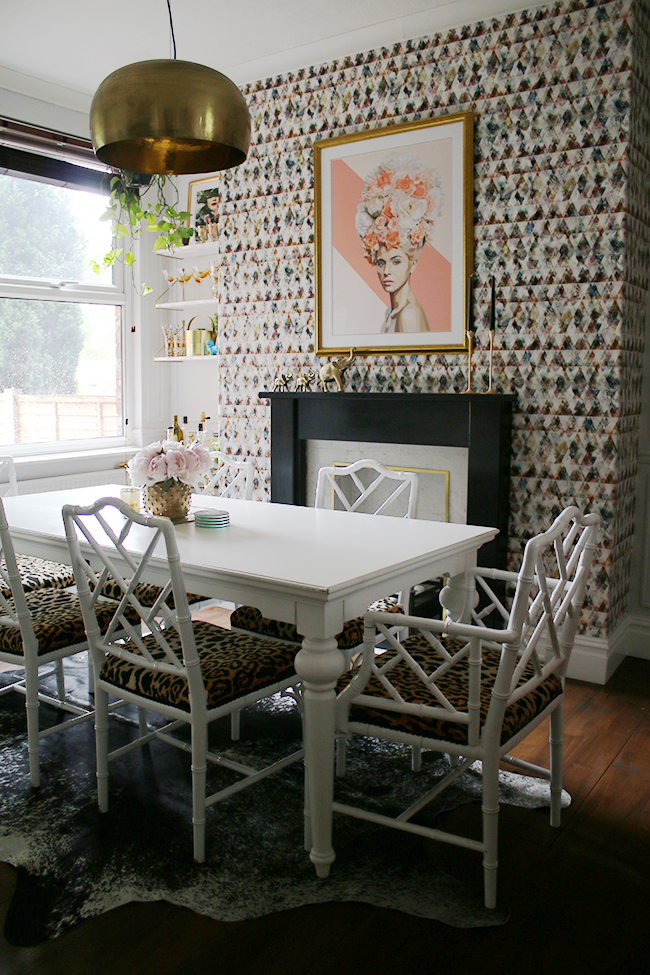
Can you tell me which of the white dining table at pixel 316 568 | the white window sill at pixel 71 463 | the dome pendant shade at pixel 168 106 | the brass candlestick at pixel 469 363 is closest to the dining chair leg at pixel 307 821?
the white dining table at pixel 316 568

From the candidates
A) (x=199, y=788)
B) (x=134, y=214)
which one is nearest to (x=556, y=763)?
(x=199, y=788)

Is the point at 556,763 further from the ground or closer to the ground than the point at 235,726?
further from the ground

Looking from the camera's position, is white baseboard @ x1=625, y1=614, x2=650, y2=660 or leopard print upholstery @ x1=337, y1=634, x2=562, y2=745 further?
white baseboard @ x1=625, y1=614, x2=650, y2=660

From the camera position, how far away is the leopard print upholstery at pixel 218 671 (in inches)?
80.8

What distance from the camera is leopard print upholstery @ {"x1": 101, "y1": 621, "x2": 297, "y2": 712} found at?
2.05m

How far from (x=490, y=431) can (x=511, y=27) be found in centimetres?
174

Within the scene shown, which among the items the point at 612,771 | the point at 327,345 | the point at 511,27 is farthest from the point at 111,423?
the point at 612,771

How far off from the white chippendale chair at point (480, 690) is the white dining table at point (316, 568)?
0.09m

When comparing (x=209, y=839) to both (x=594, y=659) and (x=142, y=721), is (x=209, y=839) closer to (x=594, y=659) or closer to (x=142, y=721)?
(x=142, y=721)

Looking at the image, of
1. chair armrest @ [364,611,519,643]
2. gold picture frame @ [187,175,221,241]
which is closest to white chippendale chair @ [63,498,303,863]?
chair armrest @ [364,611,519,643]

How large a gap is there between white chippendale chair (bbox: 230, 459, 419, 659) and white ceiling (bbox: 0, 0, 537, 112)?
6.64 ft

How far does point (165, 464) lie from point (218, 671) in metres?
0.77

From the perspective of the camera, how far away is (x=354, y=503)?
10.9 ft

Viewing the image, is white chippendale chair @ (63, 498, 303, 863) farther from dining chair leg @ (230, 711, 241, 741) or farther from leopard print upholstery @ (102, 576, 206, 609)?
leopard print upholstery @ (102, 576, 206, 609)
